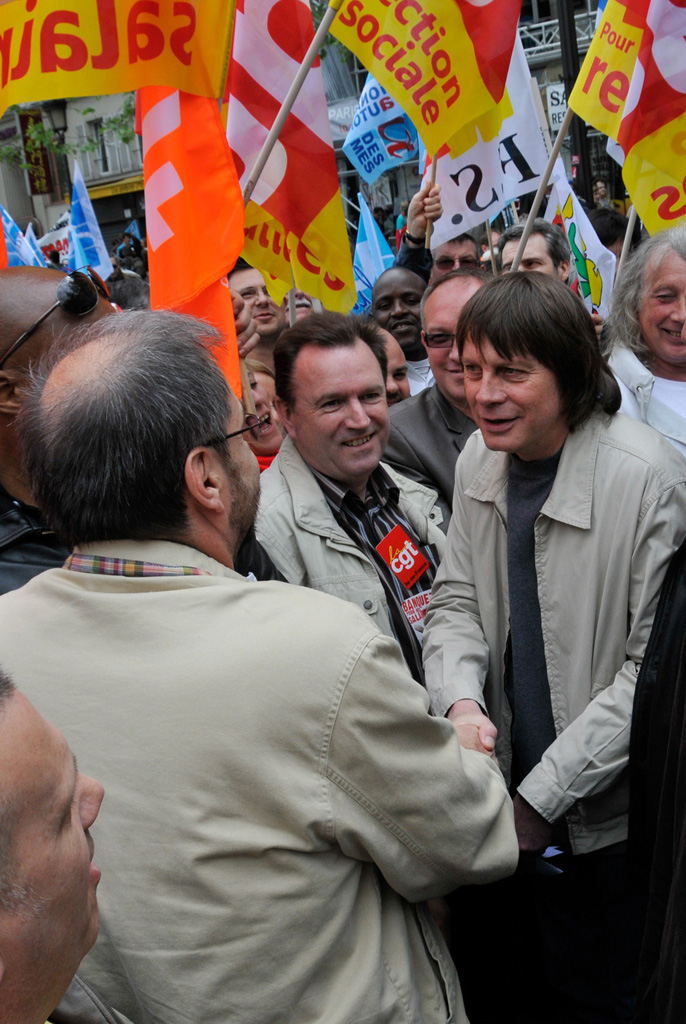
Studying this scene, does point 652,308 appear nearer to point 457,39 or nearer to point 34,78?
point 457,39

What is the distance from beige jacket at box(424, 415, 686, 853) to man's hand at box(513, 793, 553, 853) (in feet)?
0.11

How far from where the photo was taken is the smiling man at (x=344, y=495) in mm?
2615

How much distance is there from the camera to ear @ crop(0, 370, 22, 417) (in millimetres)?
2115

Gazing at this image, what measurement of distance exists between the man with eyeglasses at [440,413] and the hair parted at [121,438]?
6.01 ft

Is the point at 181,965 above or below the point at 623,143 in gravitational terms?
below

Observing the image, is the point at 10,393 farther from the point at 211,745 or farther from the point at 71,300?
the point at 211,745

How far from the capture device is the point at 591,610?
7.51 feet

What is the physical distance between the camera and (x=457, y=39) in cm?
394

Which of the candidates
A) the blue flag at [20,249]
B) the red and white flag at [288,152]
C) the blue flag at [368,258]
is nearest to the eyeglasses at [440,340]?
the red and white flag at [288,152]

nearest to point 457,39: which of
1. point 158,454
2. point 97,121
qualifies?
point 158,454

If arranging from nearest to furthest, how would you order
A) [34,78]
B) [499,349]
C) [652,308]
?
1. [499,349]
2. [34,78]
3. [652,308]

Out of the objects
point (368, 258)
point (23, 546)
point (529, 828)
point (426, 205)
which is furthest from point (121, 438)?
point (368, 258)

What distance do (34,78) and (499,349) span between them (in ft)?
4.91

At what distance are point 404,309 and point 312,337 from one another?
2.36 m
